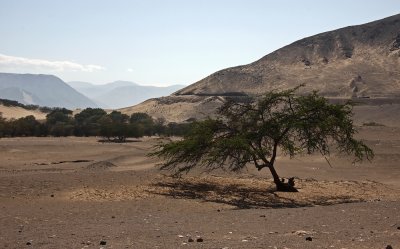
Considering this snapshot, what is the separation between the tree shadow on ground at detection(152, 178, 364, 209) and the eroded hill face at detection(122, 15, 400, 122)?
258 ft

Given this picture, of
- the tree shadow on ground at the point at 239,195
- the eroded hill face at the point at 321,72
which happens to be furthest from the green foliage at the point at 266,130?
the eroded hill face at the point at 321,72

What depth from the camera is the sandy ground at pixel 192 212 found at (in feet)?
29.5

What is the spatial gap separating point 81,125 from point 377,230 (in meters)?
68.6

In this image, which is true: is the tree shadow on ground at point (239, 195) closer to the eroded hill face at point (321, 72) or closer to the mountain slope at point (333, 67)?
the eroded hill face at point (321, 72)

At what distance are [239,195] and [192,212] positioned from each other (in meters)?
4.85

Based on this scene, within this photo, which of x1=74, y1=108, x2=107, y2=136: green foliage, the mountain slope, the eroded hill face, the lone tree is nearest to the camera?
the lone tree

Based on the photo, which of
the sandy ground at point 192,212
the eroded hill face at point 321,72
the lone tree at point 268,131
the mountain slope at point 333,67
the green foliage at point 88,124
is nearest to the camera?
the sandy ground at point 192,212

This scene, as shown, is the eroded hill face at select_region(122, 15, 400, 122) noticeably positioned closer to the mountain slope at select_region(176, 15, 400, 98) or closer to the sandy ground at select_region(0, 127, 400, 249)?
the mountain slope at select_region(176, 15, 400, 98)

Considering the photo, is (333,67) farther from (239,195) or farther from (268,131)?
(239,195)

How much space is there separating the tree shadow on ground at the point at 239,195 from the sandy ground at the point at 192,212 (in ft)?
0.13

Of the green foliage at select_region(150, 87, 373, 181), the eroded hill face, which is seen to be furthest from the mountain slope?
the green foliage at select_region(150, 87, 373, 181)

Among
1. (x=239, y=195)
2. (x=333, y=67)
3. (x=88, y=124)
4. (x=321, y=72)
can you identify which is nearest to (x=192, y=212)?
(x=239, y=195)

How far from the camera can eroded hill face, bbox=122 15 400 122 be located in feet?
355

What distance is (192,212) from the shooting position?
14477 mm
